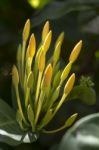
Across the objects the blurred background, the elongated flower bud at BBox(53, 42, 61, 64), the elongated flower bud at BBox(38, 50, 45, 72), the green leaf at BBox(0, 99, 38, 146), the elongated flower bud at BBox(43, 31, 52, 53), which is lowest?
the blurred background

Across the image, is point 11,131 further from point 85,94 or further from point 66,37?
point 66,37

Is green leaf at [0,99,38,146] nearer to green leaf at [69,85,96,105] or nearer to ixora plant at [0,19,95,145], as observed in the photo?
ixora plant at [0,19,95,145]

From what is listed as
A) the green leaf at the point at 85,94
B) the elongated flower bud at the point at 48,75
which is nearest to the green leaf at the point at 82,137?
the elongated flower bud at the point at 48,75

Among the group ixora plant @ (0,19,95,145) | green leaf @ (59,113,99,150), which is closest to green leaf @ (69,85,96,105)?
ixora plant @ (0,19,95,145)

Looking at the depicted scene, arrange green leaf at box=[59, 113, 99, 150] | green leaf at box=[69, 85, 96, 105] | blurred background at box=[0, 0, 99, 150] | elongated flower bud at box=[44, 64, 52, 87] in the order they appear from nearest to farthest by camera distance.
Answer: green leaf at box=[59, 113, 99, 150] → elongated flower bud at box=[44, 64, 52, 87] → green leaf at box=[69, 85, 96, 105] → blurred background at box=[0, 0, 99, 150]

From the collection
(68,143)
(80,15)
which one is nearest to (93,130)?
(68,143)

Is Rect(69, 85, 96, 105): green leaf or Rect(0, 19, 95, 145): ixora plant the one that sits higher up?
Rect(0, 19, 95, 145): ixora plant

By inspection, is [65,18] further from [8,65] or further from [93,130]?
[93,130]
